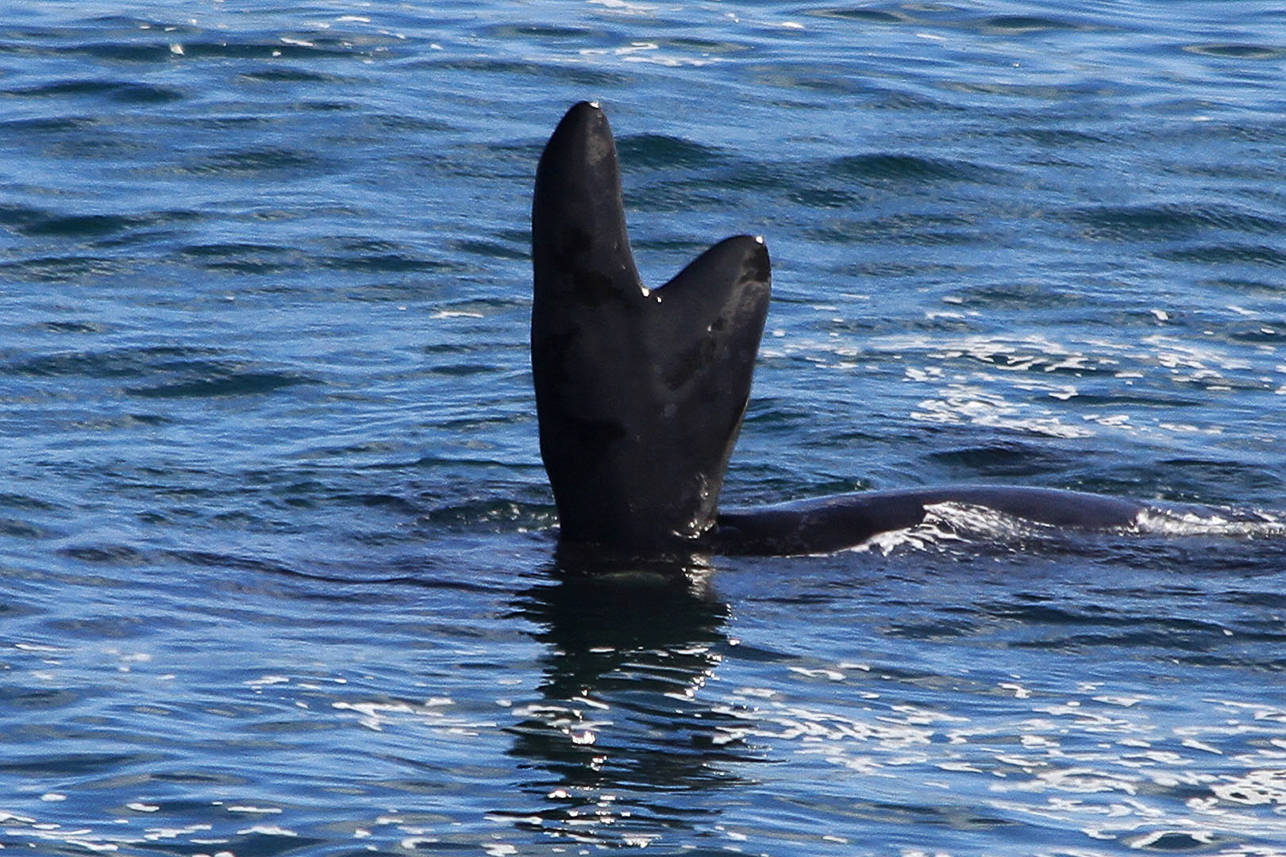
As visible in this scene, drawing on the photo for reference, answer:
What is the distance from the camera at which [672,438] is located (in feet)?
22.8

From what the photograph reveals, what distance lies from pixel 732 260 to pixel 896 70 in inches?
443

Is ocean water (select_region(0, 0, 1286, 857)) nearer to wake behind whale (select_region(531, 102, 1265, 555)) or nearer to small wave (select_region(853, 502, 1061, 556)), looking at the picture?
small wave (select_region(853, 502, 1061, 556))

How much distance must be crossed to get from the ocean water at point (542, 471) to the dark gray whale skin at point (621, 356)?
0.25 metres

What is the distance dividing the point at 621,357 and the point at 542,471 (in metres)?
2.11

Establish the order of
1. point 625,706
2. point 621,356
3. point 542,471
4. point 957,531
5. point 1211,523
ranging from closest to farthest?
point 625,706 → point 621,356 → point 957,531 → point 1211,523 → point 542,471

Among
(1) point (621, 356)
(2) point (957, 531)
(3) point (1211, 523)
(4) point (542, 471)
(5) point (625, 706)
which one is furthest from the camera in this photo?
(4) point (542, 471)

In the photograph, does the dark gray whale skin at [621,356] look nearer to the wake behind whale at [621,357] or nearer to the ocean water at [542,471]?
the wake behind whale at [621,357]

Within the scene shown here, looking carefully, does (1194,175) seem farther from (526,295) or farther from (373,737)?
(373,737)

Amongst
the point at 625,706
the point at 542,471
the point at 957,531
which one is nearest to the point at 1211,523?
the point at 957,531

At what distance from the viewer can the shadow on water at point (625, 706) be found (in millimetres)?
5547

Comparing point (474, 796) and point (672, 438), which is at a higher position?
point (672, 438)

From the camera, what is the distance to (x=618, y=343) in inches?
271

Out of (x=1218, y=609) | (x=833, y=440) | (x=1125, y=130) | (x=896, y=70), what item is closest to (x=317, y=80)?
(x=896, y=70)

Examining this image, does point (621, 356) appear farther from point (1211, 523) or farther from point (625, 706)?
point (1211, 523)
